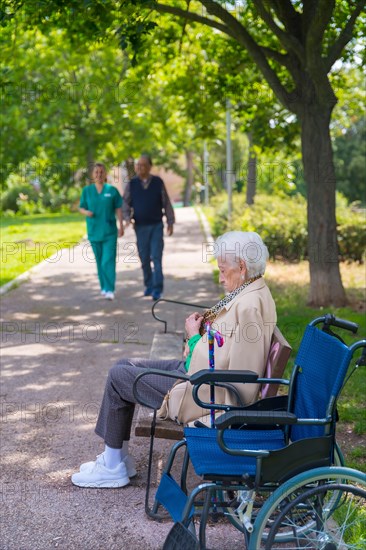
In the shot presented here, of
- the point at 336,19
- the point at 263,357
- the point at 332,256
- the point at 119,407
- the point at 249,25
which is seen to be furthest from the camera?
the point at 249,25

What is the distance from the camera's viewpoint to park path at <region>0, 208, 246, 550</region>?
14.2 feet

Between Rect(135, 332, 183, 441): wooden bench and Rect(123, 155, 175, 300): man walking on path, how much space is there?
314 centimetres

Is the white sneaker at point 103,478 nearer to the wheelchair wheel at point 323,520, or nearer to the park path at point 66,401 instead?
the park path at point 66,401

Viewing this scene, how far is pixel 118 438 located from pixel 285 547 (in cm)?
121

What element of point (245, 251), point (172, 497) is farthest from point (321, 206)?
point (172, 497)

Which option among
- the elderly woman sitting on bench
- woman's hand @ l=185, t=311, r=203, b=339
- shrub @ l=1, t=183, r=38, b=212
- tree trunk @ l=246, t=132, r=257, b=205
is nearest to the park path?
the elderly woman sitting on bench

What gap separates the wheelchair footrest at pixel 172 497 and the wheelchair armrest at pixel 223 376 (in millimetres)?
558

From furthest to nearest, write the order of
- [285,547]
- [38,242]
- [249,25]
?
[38,242] < [249,25] < [285,547]

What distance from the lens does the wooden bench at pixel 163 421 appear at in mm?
4438

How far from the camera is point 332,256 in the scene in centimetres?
1082

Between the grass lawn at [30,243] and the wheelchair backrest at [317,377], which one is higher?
the wheelchair backrest at [317,377]

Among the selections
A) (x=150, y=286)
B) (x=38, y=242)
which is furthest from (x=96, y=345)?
(x=38, y=242)

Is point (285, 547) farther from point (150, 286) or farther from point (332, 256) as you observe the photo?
point (150, 286)

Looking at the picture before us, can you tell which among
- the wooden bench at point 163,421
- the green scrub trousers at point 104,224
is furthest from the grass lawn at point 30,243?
the wooden bench at point 163,421
